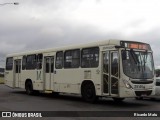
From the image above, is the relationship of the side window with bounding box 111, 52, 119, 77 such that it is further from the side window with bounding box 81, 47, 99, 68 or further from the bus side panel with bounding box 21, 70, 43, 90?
the bus side panel with bounding box 21, 70, 43, 90

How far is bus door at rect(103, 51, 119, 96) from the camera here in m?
17.0

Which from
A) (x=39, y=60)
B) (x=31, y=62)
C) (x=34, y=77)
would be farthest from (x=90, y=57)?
(x=31, y=62)

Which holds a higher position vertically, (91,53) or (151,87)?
(91,53)

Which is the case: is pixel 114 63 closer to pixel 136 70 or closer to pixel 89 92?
pixel 136 70

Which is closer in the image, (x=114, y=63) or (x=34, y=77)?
(x=114, y=63)

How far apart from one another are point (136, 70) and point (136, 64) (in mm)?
288

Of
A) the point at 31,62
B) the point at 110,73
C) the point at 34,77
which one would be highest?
the point at 31,62

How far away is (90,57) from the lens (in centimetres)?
1861

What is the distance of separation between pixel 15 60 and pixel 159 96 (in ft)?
38.5

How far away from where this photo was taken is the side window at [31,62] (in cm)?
2441

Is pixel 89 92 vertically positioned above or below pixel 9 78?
below

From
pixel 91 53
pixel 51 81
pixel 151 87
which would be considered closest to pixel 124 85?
pixel 151 87

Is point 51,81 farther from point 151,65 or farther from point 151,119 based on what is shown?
point 151,119

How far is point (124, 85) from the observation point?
54.5 feet
